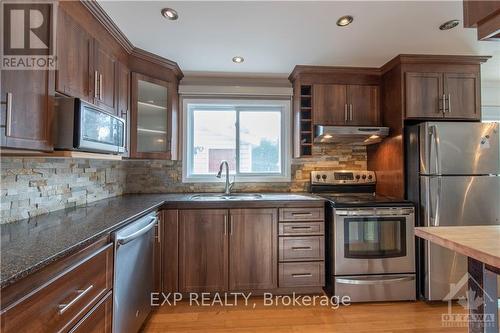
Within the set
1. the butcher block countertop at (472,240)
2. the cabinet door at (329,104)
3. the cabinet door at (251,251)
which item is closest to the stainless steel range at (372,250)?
the cabinet door at (251,251)

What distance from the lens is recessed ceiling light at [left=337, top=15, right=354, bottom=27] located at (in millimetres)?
1800

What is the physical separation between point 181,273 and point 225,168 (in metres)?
1.25

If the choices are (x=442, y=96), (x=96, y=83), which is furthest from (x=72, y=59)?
(x=442, y=96)

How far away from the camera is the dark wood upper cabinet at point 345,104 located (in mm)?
2732

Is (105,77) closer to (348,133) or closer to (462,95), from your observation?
(348,133)

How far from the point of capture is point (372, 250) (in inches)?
89.9

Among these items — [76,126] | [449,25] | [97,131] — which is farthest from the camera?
[449,25]

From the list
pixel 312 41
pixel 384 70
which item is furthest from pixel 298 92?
pixel 384 70

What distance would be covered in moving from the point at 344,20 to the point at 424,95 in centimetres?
120

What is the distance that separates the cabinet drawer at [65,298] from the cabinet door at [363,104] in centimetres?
259

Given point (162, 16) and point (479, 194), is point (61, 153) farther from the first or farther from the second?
point (479, 194)

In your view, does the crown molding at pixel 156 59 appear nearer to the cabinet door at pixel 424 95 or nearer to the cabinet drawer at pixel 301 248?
the cabinet drawer at pixel 301 248

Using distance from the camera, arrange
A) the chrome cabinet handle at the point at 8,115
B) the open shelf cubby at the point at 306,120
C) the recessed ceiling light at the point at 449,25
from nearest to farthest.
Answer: the chrome cabinet handle at the point at 8,115 < the recessed ceiling light at the point at 449,25 < the open shelf cubby at the point at 306,120

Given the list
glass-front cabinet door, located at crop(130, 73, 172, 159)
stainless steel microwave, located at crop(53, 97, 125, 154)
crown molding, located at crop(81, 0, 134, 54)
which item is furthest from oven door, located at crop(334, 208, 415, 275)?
crown molding, located at crop(81, 0, 134, 54)
